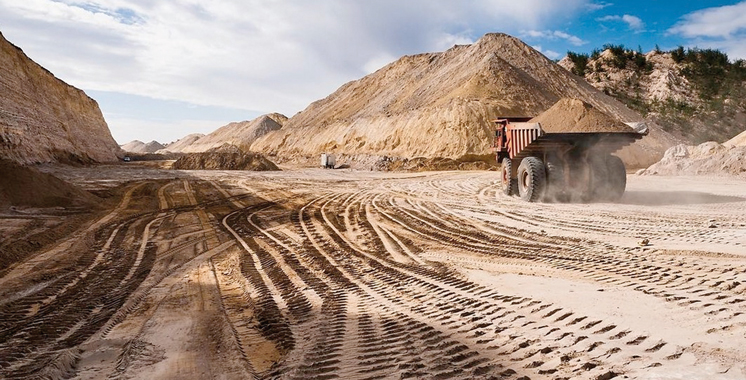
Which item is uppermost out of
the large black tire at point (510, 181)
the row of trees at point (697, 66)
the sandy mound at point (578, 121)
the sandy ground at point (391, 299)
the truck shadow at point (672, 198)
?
the row of trees at point (697, 66)

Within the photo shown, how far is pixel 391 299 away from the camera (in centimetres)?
439

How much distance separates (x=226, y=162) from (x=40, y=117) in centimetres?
1185

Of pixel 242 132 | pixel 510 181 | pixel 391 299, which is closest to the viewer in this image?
pixel 391 299

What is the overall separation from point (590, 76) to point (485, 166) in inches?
1375

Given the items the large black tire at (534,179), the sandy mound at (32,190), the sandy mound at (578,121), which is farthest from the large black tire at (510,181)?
the sandy mound at (32,190)

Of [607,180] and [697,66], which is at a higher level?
[697,66]

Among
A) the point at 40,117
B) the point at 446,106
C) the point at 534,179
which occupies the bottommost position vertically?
the point at 534,179

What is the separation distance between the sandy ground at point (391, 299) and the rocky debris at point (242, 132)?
250 ft

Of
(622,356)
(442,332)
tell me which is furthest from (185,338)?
(622,356)

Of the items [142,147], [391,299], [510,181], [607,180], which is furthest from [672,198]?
[142,147]

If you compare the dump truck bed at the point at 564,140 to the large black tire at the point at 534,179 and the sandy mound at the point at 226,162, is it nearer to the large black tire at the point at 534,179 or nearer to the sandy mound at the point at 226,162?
the large black tire at the point at 534,179

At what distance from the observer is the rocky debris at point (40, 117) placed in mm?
25016

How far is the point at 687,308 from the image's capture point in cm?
317

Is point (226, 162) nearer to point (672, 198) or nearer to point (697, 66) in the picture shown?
point (672, 198)
